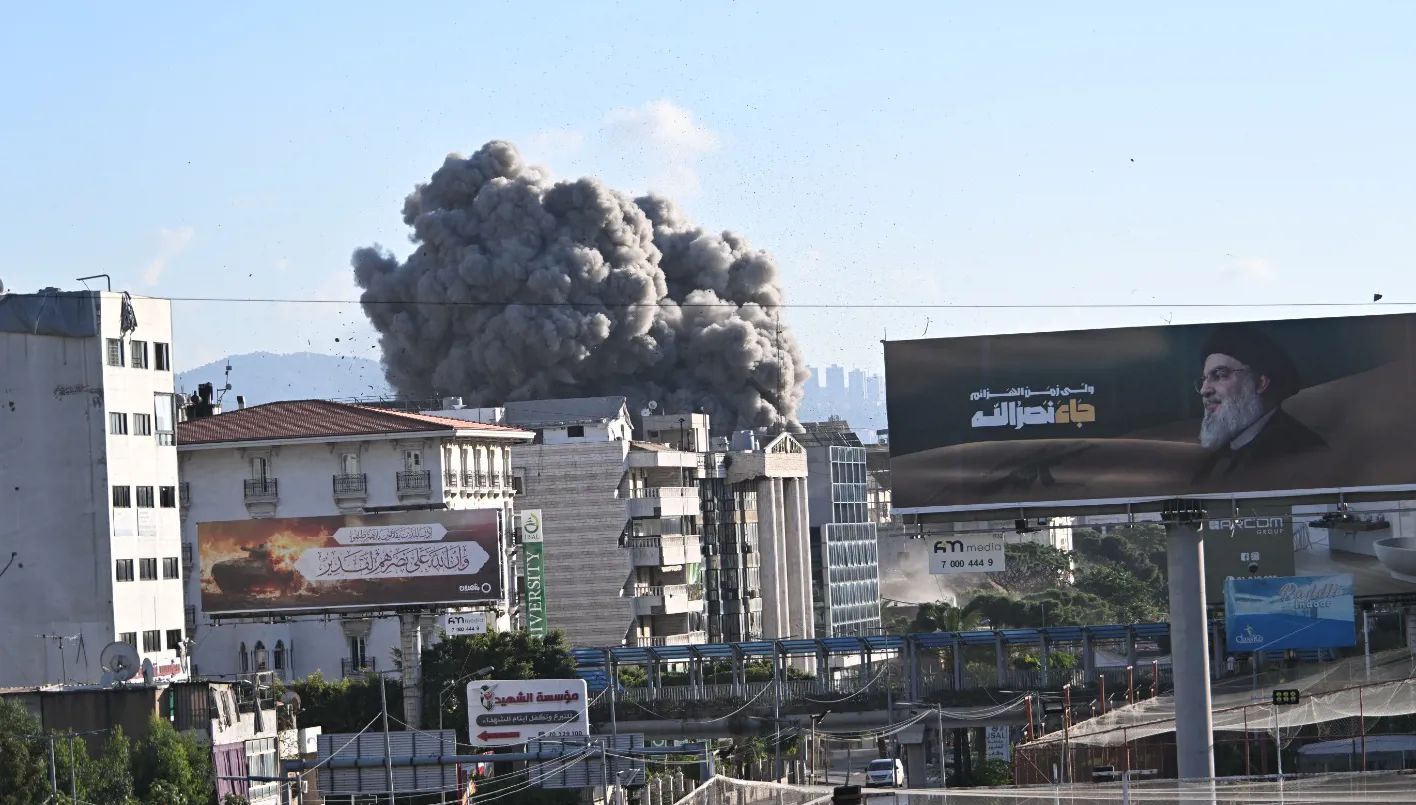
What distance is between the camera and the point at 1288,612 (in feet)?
220

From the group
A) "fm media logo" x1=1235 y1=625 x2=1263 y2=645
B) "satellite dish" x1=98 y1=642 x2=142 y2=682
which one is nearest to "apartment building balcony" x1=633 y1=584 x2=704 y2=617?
"fm media logo" x1=1235 y1=625 x2=1263 y2=645

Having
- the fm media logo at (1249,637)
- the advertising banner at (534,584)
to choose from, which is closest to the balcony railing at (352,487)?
the advertising banner at (534,584)

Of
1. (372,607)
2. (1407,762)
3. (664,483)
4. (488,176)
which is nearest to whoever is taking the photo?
(1407,762)

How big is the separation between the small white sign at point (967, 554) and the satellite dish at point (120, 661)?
54.2 feet

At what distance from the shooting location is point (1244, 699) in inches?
1940

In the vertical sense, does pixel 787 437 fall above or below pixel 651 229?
below

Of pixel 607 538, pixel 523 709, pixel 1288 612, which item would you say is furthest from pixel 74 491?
pixel 1288 612

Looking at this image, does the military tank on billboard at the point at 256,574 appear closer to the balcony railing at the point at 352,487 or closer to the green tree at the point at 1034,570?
the balcony railing at the point at 352,487

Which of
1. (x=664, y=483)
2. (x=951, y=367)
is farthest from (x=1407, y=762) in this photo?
(x=664, y=483)

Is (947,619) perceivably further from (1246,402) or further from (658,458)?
(1246,402)

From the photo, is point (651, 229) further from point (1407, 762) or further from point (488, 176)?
point (1407, 762)

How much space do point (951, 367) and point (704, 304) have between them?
290 feet

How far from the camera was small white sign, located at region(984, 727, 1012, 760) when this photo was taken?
65.4 meters

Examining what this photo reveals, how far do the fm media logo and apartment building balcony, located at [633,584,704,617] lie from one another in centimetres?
2885
